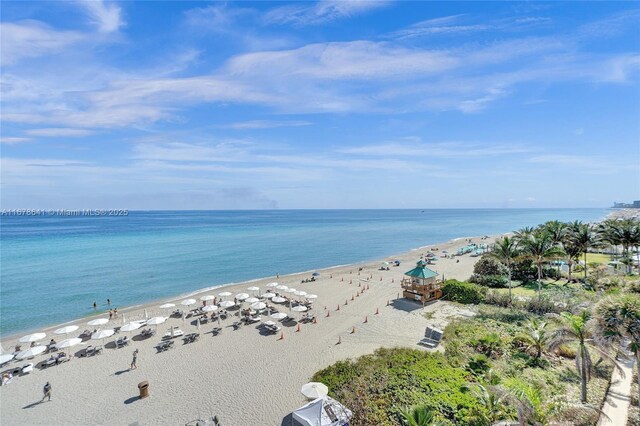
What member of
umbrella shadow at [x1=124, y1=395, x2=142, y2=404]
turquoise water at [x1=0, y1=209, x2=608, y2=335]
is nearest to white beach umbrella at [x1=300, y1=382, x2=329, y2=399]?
umbrella shadow at [x1=124, y1=395, x2=142, y2=404]

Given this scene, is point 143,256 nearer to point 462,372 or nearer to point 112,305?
point 112,305

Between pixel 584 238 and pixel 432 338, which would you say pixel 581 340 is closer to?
pixel 432 338

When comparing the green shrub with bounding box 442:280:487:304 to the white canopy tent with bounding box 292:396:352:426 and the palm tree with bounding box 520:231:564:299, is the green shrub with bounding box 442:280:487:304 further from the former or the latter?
the white canopy tent with bounding box 292:396:352:426

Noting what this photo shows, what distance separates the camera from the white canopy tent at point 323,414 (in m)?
11.8

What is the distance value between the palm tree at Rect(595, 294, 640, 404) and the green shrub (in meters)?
18.6

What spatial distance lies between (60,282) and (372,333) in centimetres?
4458

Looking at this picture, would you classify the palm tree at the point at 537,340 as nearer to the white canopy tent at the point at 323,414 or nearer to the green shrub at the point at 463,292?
the green shrub at the point at 463,292

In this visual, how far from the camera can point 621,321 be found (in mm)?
10078

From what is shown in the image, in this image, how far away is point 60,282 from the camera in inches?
1732

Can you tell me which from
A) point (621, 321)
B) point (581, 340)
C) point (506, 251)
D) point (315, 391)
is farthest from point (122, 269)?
point (621, 321)

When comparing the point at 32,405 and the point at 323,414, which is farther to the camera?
the point at 32,405

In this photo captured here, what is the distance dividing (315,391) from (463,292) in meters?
20.2

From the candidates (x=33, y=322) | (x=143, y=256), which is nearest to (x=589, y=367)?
(x=33, y=322)

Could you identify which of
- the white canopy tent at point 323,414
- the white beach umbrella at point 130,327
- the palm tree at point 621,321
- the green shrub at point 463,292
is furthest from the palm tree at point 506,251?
the white beach umbrella at point 130,327
